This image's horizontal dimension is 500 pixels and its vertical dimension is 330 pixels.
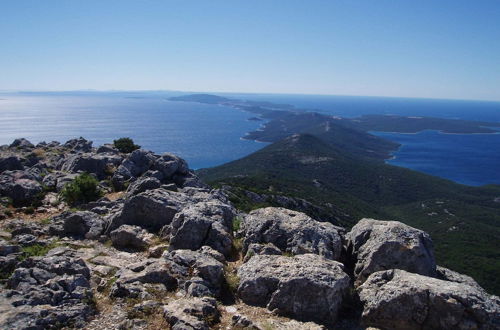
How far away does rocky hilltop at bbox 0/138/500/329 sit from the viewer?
10.8 meters

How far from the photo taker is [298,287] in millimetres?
11781

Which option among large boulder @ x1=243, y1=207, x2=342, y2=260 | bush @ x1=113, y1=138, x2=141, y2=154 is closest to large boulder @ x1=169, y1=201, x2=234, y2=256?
large boulder @ x1=243, y1=207, x2=342, y2=260

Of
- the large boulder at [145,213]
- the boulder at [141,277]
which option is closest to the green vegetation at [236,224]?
the large boulder at [145,213]

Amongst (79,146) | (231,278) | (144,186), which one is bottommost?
(231,278)

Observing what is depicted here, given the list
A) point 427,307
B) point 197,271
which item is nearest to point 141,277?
point 197,271

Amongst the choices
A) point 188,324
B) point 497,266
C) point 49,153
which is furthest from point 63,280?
point 497,266

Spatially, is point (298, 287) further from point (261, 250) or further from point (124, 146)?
point (124, 146)

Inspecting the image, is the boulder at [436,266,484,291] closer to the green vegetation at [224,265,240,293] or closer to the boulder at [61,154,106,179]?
the green vegetation at [224,265,240,293]

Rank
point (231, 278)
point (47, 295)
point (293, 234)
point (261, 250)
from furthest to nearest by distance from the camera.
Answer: point (293, 234) → point (261, 250) → point (231, 278) → point (47, 295)

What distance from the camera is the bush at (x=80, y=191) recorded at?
24531 mm

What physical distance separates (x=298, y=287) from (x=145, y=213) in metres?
11.2

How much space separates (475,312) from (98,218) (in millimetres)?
18784

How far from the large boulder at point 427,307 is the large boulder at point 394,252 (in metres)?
1.97

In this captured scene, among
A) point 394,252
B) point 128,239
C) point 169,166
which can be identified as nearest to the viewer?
point 394,252
